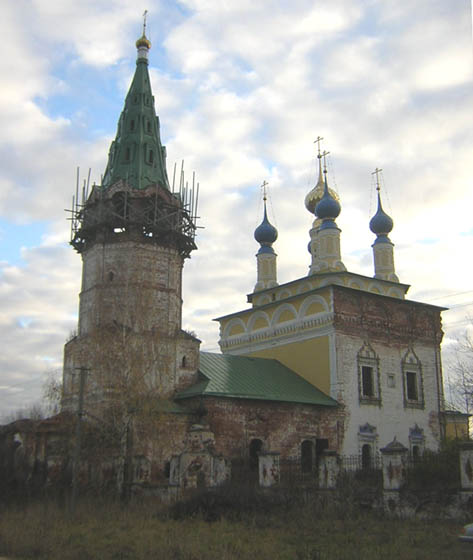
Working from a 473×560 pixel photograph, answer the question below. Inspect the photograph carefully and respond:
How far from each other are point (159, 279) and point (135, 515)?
376 inches

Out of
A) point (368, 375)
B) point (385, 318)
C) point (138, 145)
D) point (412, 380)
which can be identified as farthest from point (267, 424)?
point (138, 145)

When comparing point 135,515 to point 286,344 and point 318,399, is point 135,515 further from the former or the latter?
point 286,344

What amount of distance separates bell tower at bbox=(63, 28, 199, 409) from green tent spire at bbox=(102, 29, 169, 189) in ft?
0.12

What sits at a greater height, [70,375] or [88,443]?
[70,375]

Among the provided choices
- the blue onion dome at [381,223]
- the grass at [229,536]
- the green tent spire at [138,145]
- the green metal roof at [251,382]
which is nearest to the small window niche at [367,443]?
the green metal roof at [251,382]

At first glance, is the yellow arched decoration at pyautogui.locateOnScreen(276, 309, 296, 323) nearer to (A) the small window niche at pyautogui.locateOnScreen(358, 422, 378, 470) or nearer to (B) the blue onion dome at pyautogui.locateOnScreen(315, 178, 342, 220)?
(A) the small window niche at pyautogui.locateOnScreen(358, 422, 378, 470)

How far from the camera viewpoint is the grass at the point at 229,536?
10.2 m

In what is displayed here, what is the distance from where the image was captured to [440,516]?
14.0 metres

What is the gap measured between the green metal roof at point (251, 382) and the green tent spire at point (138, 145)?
22.1 ft

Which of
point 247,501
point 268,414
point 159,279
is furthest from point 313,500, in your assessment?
point 159,279

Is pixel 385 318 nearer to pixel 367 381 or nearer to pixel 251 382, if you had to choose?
pixel 367 381

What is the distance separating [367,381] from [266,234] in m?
9.91

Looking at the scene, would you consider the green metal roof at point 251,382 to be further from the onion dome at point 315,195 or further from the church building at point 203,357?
the onion dome at point 315,195

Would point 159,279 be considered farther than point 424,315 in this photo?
No
